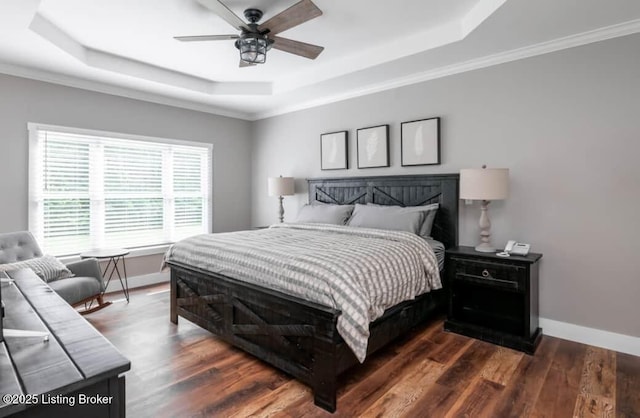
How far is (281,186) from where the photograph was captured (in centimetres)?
507

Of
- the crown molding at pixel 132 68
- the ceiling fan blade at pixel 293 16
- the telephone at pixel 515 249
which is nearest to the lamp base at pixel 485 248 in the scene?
the telephone at pixel 515 249

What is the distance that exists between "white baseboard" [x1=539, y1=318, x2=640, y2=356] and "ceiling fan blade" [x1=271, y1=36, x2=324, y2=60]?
10.3ft

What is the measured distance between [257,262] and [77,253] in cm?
299

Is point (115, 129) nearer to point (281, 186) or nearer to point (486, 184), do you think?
point (281, 186)

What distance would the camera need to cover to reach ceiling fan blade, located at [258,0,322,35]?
2229mm

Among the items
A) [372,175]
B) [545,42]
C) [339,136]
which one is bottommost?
[372,175]

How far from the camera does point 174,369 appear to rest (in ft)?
8.03

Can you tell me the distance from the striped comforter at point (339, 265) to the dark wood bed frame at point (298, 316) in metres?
0.08

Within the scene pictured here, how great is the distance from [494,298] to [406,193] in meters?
1.41

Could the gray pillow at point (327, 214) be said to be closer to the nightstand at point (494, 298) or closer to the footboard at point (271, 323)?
the nightstand at point (494, 298)

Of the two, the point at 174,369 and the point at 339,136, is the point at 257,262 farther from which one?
the point at 339,136

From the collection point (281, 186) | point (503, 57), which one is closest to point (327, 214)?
point (281, 186)

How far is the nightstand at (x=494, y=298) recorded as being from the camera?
2.77m

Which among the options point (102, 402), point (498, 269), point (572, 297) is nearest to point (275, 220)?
point (498, 269)
